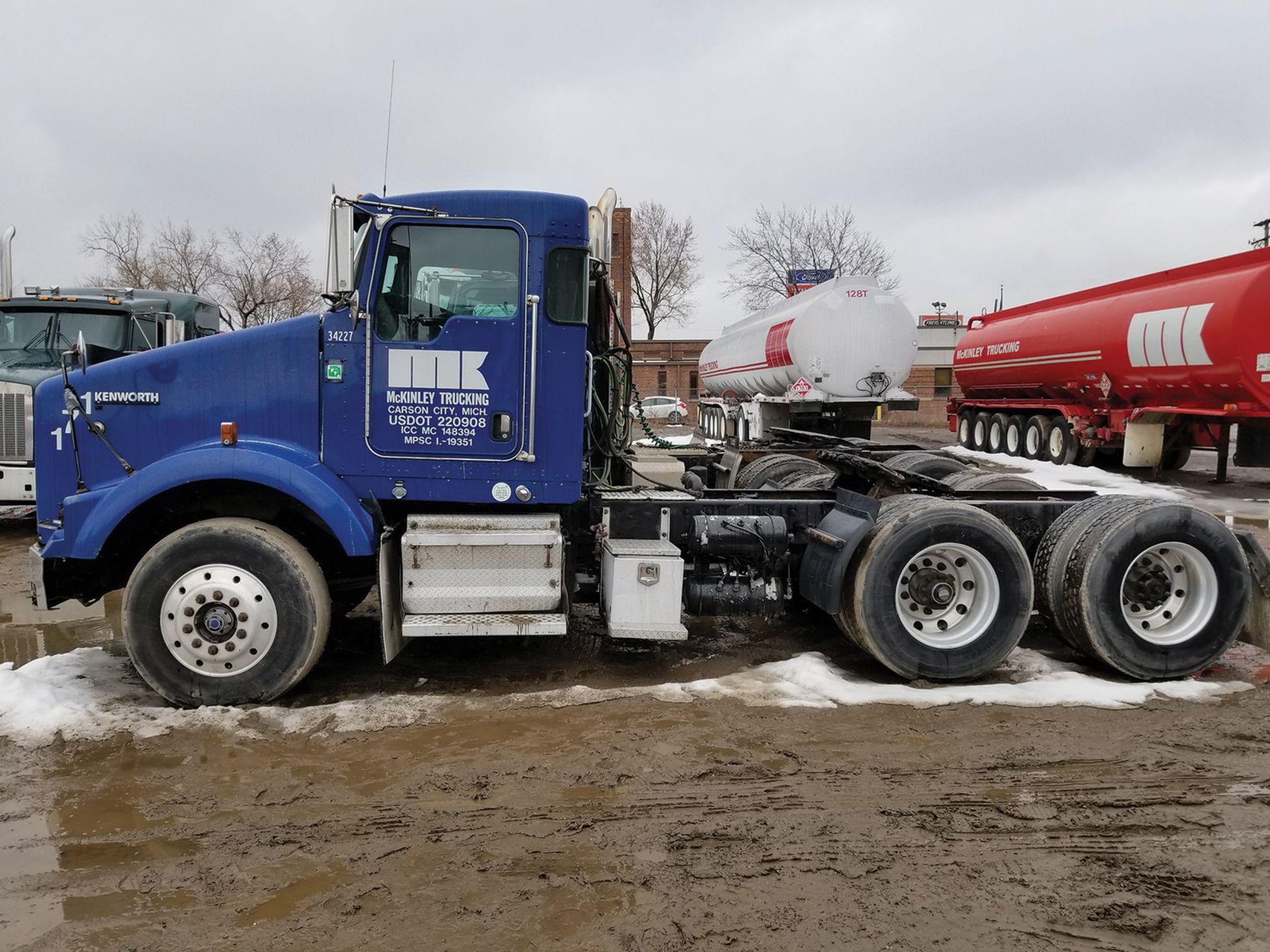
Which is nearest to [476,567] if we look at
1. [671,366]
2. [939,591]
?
[939,591]

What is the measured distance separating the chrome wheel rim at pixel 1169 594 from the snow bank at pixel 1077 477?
30.0 feet

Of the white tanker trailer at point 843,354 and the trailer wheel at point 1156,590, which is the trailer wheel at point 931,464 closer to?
the trailer wheel at point 1156,590

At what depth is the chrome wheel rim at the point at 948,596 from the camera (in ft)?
18.0

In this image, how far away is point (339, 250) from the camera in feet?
15.5

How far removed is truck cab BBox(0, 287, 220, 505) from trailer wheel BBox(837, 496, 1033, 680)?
8.68 m

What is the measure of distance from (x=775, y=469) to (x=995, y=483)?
6.54 feet

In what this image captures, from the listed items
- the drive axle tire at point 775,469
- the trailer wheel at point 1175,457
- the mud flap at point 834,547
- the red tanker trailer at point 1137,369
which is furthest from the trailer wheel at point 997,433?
the mud flap at point 834,547

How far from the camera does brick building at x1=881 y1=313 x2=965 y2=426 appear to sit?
41344 mm

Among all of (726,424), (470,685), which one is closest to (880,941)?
(470,685)

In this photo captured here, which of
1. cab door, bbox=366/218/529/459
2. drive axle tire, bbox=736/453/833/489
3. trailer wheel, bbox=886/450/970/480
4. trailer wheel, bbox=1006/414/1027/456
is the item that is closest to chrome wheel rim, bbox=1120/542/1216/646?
trailer wheel, bbox=886/450/970/480

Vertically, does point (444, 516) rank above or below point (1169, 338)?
below

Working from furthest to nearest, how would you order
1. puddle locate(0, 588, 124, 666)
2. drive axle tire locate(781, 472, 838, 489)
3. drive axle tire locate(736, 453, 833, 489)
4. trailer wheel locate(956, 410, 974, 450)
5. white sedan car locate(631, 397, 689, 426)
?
white sedan car locate(631, 397, 689, 426), trailer wheel locate(956, 410, 974, 450), drive axle tire locate(736, 453, 833, 489), drive axle tire locate(781, 472, 838, 489), puddle locate(0, 588, 124, 666)

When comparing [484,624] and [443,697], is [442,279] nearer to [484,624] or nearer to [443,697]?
[484,624]

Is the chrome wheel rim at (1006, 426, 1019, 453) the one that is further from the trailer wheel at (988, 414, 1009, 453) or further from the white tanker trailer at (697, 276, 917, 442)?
the white tanker trailer at (697, 276, 917, 442)
